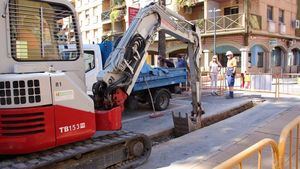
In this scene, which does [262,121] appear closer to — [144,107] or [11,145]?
[144,107]

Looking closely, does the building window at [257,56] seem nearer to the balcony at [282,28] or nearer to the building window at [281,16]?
the balcony at [282,28]

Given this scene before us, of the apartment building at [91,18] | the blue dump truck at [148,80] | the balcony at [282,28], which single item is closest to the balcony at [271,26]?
the balcony at [282,28]

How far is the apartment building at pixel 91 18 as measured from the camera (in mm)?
43847

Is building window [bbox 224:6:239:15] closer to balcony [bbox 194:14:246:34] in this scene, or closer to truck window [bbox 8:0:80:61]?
balcony [bbox 194:14:246:34]

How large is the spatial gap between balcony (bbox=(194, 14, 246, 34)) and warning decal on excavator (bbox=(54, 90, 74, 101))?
23.2 m

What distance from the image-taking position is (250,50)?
27578mm

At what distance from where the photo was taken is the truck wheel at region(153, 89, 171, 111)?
11.8 metres

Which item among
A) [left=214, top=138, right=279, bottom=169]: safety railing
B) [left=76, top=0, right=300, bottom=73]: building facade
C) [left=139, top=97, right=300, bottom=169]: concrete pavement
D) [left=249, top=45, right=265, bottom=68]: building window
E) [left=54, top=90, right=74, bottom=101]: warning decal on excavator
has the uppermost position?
[left=76, top=0, right=300, bottom=73]: building facade

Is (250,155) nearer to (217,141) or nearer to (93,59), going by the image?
(217,141)

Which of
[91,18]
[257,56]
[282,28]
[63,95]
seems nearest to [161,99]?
[63,95]

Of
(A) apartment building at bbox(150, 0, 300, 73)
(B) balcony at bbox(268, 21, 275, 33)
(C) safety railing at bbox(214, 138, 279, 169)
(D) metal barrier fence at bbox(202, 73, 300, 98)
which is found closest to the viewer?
(C) safety railing at bbox(214, 138, 279, 169)

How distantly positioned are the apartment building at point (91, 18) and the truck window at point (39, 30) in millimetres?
37877

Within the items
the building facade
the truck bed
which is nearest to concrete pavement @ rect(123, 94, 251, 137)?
the truck bed

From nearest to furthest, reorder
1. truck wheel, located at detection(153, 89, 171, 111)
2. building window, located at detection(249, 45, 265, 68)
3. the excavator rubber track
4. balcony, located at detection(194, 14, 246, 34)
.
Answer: the excavator rubber track → truck wheel, located at detection(153, 89, 171, 111) → balcony, located at detection(194, 14, 246, 34) → building window, located at detection(249, 45, 265, 68)
